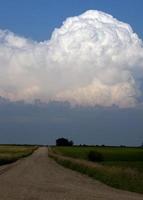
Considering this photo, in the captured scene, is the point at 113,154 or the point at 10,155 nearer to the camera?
the point at 10,155

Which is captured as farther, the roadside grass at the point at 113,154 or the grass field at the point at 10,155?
the roadside grass at the point at 113,154

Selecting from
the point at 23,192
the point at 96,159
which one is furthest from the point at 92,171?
the point at 96,159

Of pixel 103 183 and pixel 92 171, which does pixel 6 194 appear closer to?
pixel 103 183

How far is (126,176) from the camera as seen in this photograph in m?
36.8

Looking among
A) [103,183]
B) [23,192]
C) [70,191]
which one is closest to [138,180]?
[103,183]

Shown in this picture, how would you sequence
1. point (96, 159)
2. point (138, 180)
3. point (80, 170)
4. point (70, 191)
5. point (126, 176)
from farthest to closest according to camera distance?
point (96, 159) < point (80, 170) < point (126, 176) < point (138, 180) < point (70, 191)

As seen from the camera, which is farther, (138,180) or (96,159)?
(96,159)

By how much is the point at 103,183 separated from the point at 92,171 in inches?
412

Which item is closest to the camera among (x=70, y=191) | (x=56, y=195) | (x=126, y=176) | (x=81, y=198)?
(x=81, y=198)

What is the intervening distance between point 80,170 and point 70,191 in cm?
2284

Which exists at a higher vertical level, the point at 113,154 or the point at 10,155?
the point at 113,154

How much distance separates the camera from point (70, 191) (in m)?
28.0

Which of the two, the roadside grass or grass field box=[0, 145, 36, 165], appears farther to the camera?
the roadside grass

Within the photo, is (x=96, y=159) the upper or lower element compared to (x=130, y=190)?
upper
